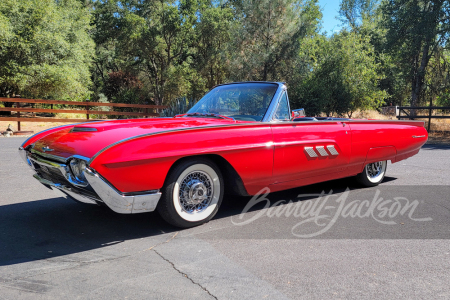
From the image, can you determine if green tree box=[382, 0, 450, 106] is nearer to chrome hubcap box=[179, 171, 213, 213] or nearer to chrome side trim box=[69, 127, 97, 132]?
chrome hubcap box=[179, 171, 213, 213]

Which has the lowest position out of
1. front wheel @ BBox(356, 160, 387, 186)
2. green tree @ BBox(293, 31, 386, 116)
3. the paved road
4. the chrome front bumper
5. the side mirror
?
the paved road

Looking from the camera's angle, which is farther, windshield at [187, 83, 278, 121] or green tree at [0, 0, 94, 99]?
green tree at [0, 0, 94, 99]

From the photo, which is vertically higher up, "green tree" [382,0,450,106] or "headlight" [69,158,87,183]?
"green tree" [382,0,450,106]

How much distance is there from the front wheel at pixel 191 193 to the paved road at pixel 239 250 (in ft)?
0.44

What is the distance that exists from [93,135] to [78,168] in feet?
1.16

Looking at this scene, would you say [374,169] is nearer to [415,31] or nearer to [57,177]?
[57,177]

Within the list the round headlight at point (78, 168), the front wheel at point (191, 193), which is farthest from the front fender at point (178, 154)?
the round headlight at point (78, 168)

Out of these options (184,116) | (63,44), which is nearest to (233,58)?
(63,44)

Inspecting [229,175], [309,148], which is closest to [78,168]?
[229,175]

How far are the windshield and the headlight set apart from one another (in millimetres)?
1855

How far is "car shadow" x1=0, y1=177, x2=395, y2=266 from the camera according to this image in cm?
314

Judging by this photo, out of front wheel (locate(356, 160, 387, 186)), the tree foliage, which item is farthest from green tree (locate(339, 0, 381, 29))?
front wheel (locate(356, 160, 387, 186))

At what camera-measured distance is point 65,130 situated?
396cm

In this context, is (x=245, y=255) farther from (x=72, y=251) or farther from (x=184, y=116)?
(x=184, y=116)
